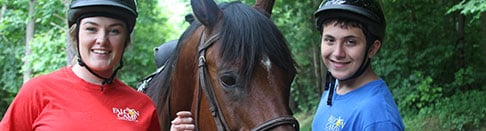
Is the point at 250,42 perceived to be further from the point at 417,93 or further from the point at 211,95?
the point at 417,93

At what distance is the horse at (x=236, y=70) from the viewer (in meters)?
2.54

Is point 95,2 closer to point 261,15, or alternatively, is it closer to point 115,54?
point 115,54

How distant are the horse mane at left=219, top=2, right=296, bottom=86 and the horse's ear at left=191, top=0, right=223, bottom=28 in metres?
0.07

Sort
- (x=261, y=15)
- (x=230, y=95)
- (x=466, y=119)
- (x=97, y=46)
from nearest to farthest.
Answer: (x=97, y=46), (x=230, y=95), (x=261, y=15), (x=466, y=119)

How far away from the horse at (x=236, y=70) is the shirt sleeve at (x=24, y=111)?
900mm

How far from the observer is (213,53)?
2.77m

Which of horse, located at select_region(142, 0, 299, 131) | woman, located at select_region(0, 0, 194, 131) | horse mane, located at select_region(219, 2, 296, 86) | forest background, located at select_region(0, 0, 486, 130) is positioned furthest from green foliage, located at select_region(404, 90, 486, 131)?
woman, located at select_region(0, 0, 194, 131)

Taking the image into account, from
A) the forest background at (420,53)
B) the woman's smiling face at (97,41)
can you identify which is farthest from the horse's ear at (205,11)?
the forest background at (420,53)

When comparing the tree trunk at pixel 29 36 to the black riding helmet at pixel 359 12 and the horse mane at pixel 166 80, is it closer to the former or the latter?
the horse mane at pixel 166 80

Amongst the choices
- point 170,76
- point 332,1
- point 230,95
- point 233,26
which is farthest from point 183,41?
point 332,1

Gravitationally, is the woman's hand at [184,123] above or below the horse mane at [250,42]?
below

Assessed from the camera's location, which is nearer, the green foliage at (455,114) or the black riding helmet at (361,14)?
the black riding helmet at (361,14)

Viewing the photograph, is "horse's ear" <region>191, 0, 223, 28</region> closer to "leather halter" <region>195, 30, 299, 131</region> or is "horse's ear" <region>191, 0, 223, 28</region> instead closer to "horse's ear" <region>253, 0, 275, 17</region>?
"leather halter" <region>195, 30, 299, 131</region>

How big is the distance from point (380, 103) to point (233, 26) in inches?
35.2
